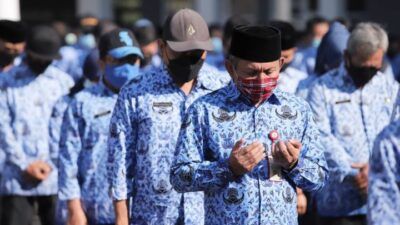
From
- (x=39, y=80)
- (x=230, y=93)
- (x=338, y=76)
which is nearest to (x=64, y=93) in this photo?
(x=39, y=80)

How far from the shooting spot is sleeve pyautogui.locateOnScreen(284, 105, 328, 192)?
16.9 feet

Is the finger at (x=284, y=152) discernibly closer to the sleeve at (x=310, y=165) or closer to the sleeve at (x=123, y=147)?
the sleeve at (x=310, y=165)

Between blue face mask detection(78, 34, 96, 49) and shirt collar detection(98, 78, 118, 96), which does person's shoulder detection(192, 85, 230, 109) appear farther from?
blue face mask detection(78, 34, 96, 49)

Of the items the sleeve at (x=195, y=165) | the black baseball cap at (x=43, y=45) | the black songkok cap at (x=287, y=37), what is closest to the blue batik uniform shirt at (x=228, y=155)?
the sleeve at (x=195, y=165)

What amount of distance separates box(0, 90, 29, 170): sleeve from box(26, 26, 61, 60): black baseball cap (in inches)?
26.5

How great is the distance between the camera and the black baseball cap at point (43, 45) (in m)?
9.20

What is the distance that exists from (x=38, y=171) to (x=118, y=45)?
173 centimetres

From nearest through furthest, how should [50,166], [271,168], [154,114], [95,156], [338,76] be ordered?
[271,168] → [154,114] → [95,156] → [338,76] → [50,166]

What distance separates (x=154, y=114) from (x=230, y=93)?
0.92m

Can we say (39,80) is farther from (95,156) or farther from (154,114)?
(154,114)

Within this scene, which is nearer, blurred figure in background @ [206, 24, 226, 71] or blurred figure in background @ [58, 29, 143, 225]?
blurred figure in background @ [58, 29, 143, 225]

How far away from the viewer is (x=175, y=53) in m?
6.14

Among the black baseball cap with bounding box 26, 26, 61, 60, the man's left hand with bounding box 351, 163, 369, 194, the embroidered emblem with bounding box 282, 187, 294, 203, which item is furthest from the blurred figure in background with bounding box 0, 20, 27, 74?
the embroidered emblem with bounding box 282, 187, 294, 203

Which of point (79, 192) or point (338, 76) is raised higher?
point (338, 76)
